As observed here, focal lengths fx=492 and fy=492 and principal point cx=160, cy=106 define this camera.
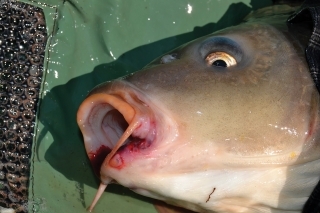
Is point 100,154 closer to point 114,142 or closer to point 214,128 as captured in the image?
point 114,142

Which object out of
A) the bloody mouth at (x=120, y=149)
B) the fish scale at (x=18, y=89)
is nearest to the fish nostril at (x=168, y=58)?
A: the bloody mouth at (x=120, y=149)

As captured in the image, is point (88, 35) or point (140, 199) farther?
point (88, 35)

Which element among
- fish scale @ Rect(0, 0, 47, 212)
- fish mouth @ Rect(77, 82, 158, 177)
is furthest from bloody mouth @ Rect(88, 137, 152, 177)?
fish scale @ Rect(0, 0, 47, 212)

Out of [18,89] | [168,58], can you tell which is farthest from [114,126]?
[18,89]

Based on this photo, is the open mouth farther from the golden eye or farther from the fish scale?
the fish scale

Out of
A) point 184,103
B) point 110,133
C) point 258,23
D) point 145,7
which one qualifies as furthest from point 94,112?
point 145,7

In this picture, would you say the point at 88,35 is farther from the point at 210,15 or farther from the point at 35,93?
the point at 210,15

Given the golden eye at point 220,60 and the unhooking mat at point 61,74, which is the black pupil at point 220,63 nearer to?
the golden eye at point 220,60
